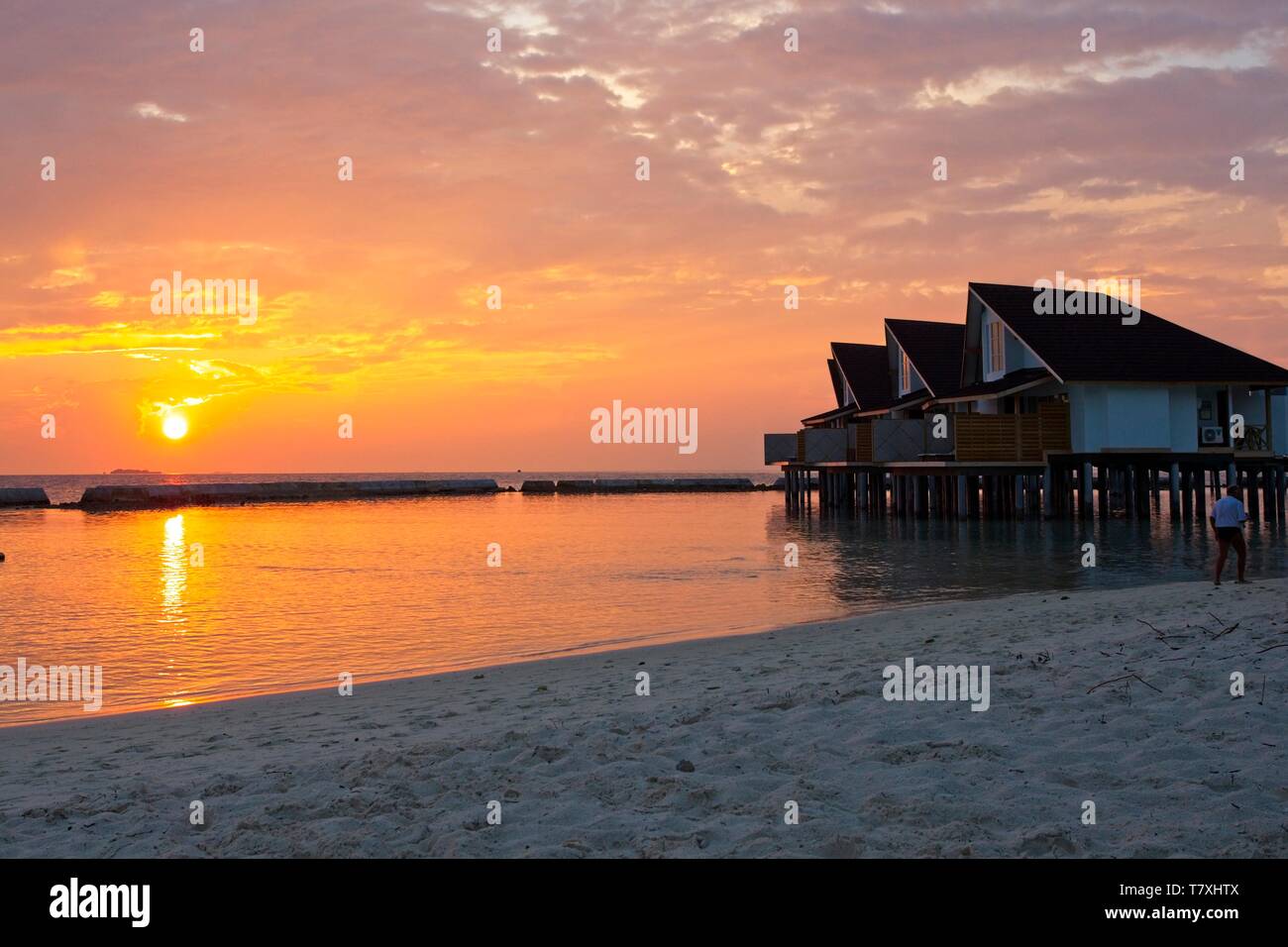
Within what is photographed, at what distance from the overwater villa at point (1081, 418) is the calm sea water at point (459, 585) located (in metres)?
2.14

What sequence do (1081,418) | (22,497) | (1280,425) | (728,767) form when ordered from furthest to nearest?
1. (22,497)
2. (1280,425)
3. (1081,418)
4. (728,767)

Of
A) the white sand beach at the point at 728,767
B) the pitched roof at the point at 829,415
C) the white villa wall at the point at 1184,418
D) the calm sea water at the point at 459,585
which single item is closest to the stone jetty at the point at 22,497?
the calm sea water at the point at 459,585

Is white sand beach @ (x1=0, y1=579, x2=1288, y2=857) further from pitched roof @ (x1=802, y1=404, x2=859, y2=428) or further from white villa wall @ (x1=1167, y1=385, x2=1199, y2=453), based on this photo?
pitched roof @ (x1=802, y1=404, x2=859, y2=428)

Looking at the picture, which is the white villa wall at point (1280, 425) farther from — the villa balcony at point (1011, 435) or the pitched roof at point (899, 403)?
the pitched roof at point (899, 403)

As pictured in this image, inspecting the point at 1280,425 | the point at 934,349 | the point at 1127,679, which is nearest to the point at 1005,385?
the point at 934,349

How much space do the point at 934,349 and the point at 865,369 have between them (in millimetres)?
6247

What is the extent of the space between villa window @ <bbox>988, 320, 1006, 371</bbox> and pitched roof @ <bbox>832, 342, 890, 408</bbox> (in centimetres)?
1070

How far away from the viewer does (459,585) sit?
22.0 meters

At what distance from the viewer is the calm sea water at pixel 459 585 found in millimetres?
13430

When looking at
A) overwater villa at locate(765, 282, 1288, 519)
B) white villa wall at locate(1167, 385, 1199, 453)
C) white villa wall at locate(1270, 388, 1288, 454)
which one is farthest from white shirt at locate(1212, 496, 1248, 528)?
white villa wall at locate(1270, 388, 1288, 454)

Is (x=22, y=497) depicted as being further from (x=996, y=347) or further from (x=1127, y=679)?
(x=1127, y=679)

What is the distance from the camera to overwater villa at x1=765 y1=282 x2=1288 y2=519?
34031 mm
